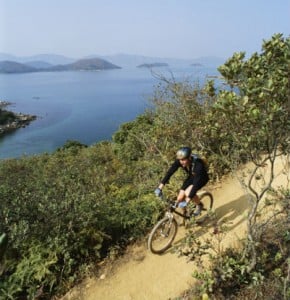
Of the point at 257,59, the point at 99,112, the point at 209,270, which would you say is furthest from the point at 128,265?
the point at 99,112

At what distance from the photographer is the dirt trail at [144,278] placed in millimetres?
6133

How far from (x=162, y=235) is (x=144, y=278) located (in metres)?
0.86

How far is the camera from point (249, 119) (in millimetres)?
4160

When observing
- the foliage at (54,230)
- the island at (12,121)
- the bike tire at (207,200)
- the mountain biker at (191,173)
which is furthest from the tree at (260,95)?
the island at (12,121)

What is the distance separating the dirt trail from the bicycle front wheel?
0.16 metres

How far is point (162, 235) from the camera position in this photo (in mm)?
6910

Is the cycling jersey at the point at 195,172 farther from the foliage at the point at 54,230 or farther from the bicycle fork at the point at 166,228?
the foliage at the point at 54,230

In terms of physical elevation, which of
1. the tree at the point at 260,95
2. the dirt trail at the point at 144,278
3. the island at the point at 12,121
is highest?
the tree at the point at 260,95

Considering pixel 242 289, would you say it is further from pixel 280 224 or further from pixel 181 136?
pixel 181 136

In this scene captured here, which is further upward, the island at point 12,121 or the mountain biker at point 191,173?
the mountain biker at point 191,173

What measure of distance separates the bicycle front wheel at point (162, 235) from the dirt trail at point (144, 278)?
159mm

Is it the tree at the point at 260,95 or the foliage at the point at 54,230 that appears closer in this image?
the tree at the point at 260,95

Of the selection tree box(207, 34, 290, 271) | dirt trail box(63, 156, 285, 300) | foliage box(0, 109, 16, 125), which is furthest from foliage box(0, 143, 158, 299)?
foliage box(0, 109, 16, 125)

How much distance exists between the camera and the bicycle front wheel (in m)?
6.78
